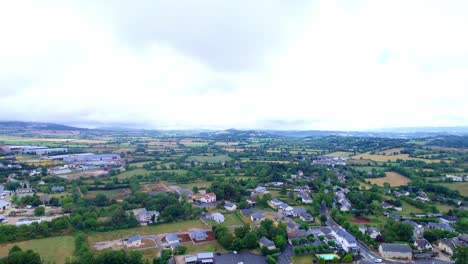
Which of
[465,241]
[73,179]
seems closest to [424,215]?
[465,241]

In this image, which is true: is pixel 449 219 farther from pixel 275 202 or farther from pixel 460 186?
pixel 275 202

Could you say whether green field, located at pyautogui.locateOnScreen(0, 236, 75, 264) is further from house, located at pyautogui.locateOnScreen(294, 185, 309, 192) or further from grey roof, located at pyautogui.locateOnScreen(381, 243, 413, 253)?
house, located at pyautogui.locateOnScreen(294, 185, 309, 192)

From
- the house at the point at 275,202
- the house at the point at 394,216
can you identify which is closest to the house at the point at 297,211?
the house at the point at 275,202

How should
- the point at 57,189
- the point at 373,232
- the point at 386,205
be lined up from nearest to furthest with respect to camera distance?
the point at 373,232 < the point at 386,205 < the point at 57,189

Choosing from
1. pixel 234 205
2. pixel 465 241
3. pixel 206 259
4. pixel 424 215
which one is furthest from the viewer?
pixel 234 205

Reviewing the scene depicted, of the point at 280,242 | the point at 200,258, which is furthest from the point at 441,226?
the point at 200,258

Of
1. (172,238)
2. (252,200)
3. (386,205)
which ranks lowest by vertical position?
(252,200)

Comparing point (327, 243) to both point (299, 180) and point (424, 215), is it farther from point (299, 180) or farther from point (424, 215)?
point (299, 180)

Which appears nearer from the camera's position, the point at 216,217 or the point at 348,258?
the point at 348,258
